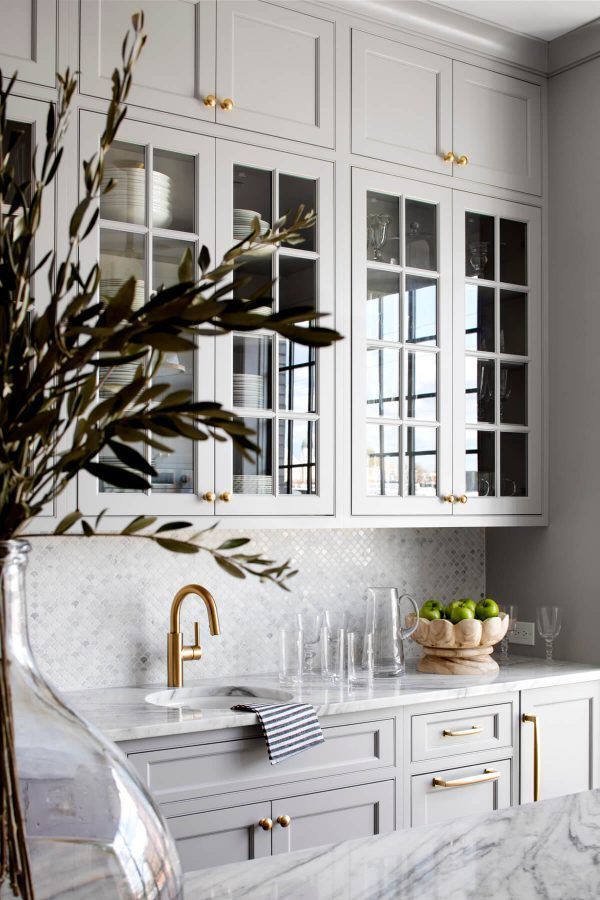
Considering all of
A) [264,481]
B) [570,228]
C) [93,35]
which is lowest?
[264,481]

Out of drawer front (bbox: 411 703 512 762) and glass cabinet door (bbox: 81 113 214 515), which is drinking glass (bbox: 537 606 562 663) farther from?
glass cabinet door (bbox: 81 113 214 515)

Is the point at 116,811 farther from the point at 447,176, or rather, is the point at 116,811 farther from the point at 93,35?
the point at 447,176

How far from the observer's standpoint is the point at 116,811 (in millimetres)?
640

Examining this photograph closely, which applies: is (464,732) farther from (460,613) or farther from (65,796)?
(65,796)

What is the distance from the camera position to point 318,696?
256cm

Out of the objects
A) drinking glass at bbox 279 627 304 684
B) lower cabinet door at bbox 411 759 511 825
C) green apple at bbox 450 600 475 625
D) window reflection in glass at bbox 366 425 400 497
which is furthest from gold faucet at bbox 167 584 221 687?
green apple at bbox 450 600 475 625

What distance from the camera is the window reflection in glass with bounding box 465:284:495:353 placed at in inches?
123

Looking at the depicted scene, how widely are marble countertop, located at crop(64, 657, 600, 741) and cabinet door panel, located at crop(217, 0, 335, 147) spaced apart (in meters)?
1.56

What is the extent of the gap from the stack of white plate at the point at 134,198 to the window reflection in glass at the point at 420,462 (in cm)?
99

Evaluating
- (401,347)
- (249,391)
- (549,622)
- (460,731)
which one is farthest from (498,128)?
(460,731)

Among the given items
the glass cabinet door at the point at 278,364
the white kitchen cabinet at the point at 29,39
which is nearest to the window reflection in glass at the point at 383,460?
the glass cabinet door at the point at 278,364

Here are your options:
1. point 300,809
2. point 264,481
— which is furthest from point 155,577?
point 300,809

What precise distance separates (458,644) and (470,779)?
413 mm

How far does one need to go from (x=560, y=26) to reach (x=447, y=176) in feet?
2.22
